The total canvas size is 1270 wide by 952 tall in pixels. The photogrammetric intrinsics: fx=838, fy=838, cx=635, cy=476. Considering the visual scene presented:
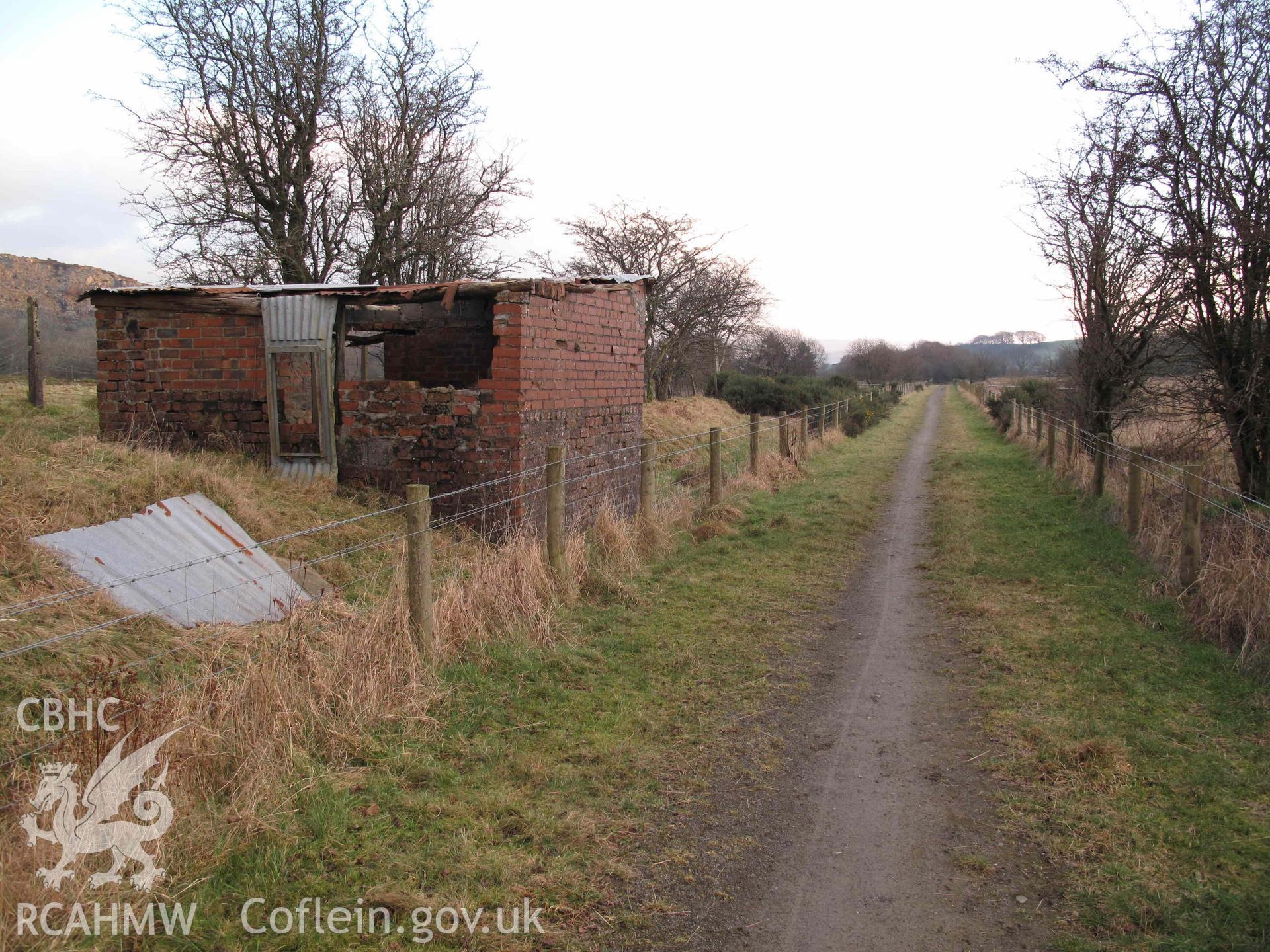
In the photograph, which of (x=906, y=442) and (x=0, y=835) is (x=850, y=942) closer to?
(x=0, y=835)

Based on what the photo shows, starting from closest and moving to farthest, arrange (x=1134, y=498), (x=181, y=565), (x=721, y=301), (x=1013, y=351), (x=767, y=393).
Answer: (x=181, y=565), (x=1134, y=498), (x=721, y=301), (x=767, y=393), (x=1013, y=351)

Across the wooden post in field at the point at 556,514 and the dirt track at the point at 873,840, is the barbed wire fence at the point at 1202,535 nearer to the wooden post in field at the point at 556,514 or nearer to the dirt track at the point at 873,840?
the dirt track at the point at 873,840

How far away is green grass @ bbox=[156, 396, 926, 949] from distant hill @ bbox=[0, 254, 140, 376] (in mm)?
19810

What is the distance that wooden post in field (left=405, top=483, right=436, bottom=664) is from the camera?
16.8ft

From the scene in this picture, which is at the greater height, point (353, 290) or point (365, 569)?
point (353, 290)

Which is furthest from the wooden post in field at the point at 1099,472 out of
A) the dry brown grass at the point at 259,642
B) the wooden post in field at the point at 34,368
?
the wooden post in field at the point at 34,368

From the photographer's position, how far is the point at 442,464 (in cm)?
→ 891

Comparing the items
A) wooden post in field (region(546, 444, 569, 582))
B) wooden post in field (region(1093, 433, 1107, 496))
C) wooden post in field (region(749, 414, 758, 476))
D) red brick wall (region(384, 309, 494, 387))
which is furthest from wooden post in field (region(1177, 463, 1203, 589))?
red brick wall (region(384, 309, 494, 387))

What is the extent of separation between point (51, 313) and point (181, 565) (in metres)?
42.1

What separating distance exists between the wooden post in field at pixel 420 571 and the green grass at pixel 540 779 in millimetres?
227

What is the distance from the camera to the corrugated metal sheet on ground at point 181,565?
18.4 ft

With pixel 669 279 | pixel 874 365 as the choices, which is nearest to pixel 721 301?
pixel 669 279

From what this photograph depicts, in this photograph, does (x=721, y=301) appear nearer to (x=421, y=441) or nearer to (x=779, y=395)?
(x=779, y=395)

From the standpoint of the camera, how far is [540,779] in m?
4.06
